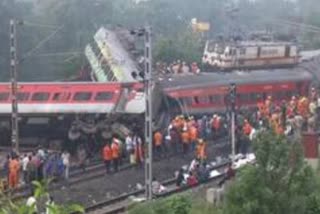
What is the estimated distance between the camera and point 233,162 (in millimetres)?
21703

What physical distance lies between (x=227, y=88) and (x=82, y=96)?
20.6ft

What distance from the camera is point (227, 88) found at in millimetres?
31062

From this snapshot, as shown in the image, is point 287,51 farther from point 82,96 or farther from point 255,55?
point 82,96

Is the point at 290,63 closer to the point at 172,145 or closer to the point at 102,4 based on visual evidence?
the point at 172,145

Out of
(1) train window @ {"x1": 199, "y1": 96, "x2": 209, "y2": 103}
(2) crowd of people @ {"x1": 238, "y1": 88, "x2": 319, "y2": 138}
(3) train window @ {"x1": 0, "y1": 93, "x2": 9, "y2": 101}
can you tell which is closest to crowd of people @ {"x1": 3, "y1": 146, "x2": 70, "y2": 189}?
(2) crowd of people @ {"x1": 238, "y1": 88, "x2": 319, "y2": 138}

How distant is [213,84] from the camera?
102ft

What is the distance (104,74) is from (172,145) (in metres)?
8.85

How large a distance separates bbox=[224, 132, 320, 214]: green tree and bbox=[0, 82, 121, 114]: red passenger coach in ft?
51.6

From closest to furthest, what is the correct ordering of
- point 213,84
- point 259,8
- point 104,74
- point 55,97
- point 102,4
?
1. point 55,97
2. point 213,84
3. point 104,74
4. point 102,4
5. point 259,8

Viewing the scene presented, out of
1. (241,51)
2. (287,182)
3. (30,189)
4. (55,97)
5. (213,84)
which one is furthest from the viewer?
(241,51)

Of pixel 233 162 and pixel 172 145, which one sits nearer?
pixel 233 162

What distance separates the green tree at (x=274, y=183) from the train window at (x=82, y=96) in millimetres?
16604

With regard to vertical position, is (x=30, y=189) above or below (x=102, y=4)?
below

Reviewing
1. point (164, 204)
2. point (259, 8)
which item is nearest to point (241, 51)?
point (164, 204)
